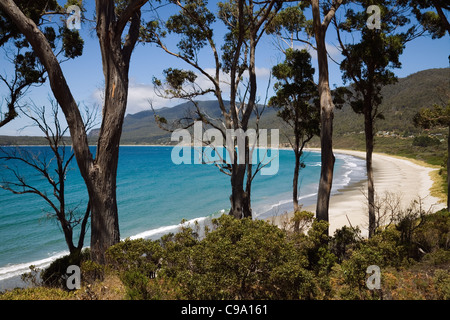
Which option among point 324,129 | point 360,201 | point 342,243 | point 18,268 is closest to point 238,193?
point 342,243

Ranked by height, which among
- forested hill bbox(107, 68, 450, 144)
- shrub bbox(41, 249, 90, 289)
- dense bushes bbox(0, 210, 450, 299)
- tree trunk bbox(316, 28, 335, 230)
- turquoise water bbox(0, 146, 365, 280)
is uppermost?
forested hill bbox(107, 68, 450, 144)

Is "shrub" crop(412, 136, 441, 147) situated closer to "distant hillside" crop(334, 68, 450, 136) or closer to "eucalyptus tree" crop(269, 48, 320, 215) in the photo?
"distant hillside" crop(334, 68, 450, 136)

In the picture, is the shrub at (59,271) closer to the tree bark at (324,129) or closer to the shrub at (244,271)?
the shrub at (244,271)

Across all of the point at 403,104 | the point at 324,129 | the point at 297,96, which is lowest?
the point at 324,129

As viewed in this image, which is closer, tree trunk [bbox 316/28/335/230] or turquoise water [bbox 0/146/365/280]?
tree trunk [bbox 316/28/335/230]

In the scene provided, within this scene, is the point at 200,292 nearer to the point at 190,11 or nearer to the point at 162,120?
the point at 162,120

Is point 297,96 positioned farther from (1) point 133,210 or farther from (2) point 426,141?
(2) point 426,141

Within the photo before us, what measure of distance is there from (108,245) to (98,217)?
0.51 metres

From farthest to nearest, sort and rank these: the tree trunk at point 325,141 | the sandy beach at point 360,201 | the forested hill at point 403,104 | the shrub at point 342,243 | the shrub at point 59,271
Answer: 1. the forested hill at point 403,104
2. the sandy beach at point 360,201
3. the shrub at point 342,243
4. the shrub at point 59,271
5. the tree trunk at point 325,141

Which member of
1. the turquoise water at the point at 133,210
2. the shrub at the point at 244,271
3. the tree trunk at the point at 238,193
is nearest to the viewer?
the shrub at the point at 244,271

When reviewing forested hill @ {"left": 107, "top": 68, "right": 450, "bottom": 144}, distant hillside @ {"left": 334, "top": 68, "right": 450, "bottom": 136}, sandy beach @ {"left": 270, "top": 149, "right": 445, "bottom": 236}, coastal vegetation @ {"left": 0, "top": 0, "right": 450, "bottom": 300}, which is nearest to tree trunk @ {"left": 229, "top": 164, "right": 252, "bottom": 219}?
coastal vegetation @ {"left": 0, "top": 0, "right": 450, "bottom": 300}

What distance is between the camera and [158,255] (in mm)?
4324

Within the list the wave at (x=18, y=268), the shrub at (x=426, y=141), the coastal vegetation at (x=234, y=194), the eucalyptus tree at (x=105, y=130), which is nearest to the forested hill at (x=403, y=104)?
the shrub at (x=426, y=141)
